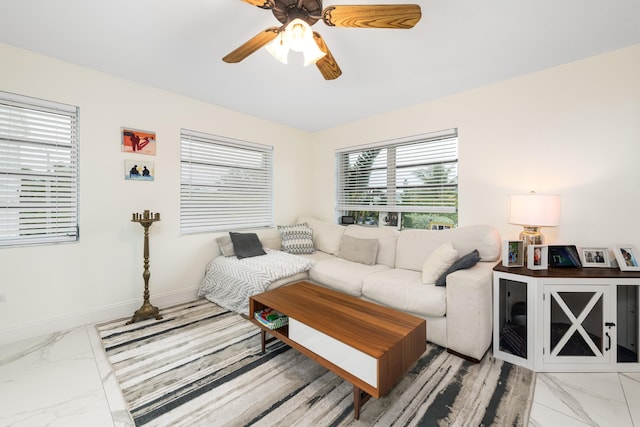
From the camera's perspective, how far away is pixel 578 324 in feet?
6.06

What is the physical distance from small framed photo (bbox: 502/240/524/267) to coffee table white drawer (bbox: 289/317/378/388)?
1.52 metres

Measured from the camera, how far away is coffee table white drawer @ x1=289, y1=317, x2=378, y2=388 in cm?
139

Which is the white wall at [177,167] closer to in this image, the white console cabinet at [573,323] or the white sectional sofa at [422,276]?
the white sectional sofa at [422,276]

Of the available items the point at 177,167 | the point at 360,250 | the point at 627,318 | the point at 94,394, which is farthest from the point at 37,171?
the point at 627,318

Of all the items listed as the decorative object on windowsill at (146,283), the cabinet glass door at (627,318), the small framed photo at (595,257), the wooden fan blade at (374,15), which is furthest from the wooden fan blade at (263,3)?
the cabinet glass door at (627,318)

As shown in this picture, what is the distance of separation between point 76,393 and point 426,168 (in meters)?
3.66

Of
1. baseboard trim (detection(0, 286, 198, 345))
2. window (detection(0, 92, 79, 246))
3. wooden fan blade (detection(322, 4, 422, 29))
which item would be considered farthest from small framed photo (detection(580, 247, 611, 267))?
window (detection(0, 92, 79, 246))

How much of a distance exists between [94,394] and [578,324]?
3239 millimetres

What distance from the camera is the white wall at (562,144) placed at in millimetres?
2092

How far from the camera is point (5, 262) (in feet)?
7.12

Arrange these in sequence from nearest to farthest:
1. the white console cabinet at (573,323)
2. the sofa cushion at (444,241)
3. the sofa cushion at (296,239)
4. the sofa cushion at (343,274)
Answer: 1. the white console cabinet at (573,323)
2. the sofa cushion at (444,241)
3. the sofa cushion at (343,274)
4. the sofa cushion at (296,239)

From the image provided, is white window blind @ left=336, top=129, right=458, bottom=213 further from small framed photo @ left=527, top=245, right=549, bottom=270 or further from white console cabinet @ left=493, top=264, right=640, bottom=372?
white console cabinet @ left=493, top=264, right=640, bottom=372

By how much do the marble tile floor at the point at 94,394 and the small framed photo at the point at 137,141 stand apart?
188cm

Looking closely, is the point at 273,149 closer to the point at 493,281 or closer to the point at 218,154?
the point at 218,154
